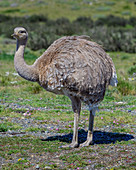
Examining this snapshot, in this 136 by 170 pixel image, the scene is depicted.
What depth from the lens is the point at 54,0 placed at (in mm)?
65500

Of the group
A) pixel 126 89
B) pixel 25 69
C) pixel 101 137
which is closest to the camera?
pixel 25 69

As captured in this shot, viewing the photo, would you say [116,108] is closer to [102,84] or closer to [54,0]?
[102,84]

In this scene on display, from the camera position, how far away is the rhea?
6.22 meters

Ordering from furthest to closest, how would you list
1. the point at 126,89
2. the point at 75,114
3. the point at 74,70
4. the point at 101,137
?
the point at 126,89
the point at 101,137
the point at 75,114
the point at 74,70

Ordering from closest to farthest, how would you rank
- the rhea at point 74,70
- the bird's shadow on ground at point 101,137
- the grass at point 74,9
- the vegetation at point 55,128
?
1. the vegetation at point 55,128
2. the rhea at point 74,70
3. the bird's shadow on ground at point 101,137
4. the grass at point 74,9

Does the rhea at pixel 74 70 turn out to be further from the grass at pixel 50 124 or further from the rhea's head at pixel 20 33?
the grass at pixel 50 124

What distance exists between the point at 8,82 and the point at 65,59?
20.4 feet

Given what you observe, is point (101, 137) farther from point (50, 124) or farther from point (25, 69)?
point (25, 69)

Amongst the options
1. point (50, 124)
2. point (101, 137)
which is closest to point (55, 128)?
point (50, 124)

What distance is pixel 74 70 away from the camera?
6.21 m

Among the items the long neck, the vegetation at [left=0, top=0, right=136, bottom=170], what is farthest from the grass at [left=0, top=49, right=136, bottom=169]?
the long neck

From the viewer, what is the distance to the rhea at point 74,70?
6219 millimetres

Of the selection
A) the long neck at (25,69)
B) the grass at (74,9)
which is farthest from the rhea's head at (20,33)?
the grass at (74,9)

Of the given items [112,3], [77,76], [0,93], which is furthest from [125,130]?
[112,3]
